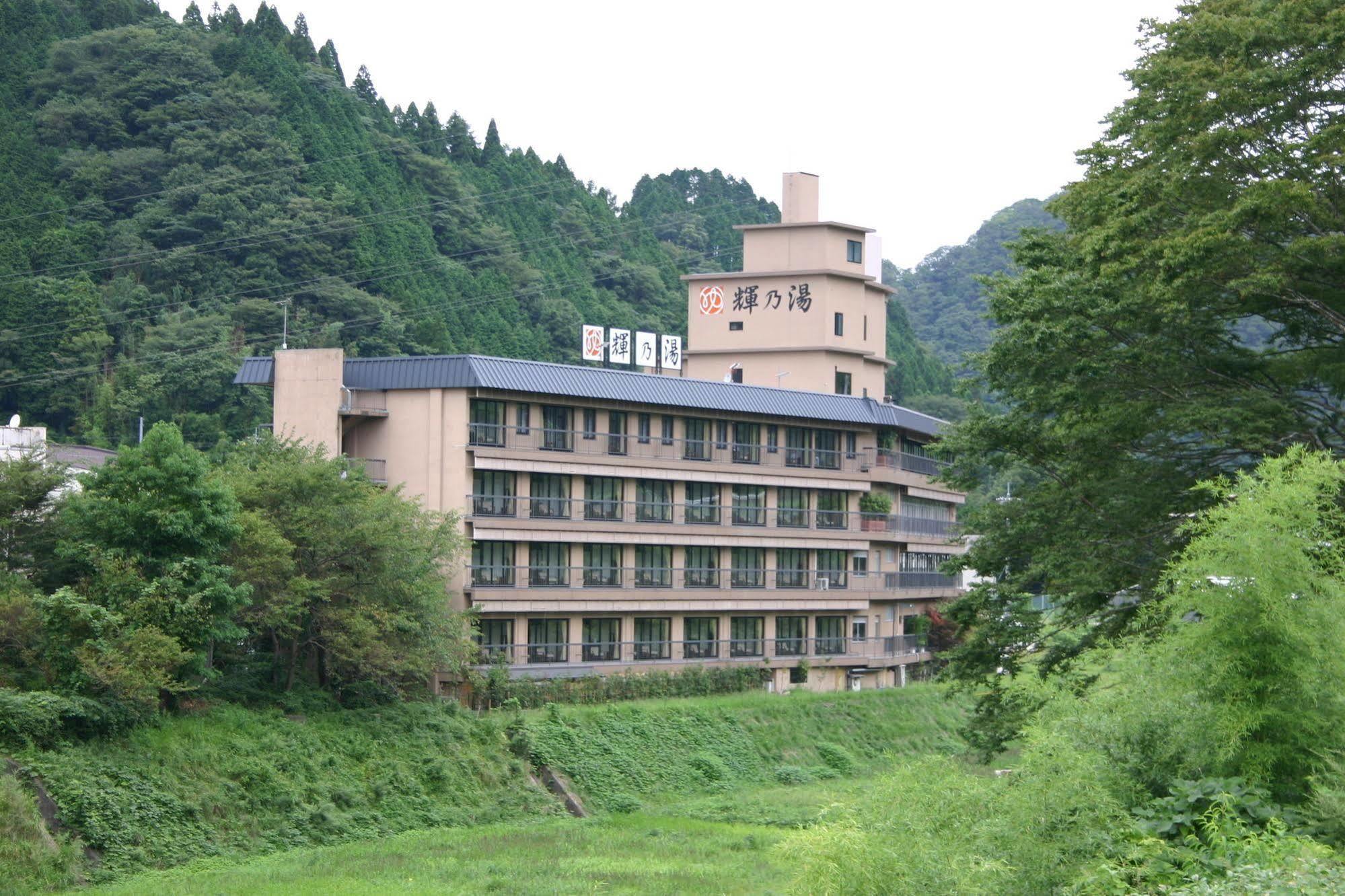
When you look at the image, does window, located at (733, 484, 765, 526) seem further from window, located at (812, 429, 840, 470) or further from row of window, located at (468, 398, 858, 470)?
window, located at (812, 429, 840, 470)

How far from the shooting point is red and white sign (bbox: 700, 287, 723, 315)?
6881 centimetres

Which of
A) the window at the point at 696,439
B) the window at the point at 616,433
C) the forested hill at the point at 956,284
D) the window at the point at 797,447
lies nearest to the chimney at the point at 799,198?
the window at the point at 797,447

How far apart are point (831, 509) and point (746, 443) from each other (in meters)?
5.65

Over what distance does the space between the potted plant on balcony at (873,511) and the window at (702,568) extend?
848cm

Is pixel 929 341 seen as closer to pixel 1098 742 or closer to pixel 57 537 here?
pixel 57 537

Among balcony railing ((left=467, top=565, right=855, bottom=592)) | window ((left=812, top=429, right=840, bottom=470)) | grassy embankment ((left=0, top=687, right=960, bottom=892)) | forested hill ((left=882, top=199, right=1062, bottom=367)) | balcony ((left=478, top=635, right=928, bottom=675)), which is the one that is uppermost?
forested hill ((left=882, top=199, right=1062, bottom=367))

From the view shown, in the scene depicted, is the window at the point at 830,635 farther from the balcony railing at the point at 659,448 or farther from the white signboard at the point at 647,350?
the white signboard at the point at 647,350

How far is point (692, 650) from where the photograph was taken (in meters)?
56.6

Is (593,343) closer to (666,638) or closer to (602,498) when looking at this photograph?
(602,498)

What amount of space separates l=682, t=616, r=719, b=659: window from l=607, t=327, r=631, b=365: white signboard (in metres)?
11.0

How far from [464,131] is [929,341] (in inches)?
1901

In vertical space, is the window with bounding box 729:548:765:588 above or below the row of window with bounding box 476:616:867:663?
above

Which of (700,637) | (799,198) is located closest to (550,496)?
(700,637)

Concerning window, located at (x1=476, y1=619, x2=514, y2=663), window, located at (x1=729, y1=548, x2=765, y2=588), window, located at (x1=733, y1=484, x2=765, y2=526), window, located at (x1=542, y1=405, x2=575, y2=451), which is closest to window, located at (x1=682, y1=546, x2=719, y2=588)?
window, located at (x1=729, y1=548, x2=765, y2=588)
